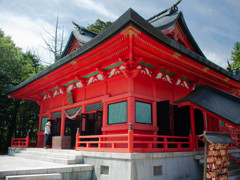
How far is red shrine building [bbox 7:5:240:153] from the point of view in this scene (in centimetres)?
675

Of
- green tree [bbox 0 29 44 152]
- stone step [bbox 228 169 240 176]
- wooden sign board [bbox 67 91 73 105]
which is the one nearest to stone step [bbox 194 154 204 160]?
stone step [bbox 228 169 240 176]

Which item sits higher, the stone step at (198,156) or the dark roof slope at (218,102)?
the dark roof slope at (218,102)

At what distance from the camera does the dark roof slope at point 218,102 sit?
6390 mm

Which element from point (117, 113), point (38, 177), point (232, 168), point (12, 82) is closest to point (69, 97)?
point (117, 113)

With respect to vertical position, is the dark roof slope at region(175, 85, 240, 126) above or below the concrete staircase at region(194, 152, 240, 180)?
above

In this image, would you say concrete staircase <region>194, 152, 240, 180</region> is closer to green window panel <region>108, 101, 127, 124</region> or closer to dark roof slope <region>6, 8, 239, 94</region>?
green window panel <region>108, 101, 127, 124</region>

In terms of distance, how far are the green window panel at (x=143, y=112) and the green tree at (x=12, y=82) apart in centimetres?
1132

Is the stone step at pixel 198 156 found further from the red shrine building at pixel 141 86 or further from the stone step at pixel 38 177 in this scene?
the stone step at pixel 38 177

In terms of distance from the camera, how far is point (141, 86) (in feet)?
27.9

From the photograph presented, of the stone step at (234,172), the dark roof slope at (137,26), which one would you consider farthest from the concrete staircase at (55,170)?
the stone step at (234,172)

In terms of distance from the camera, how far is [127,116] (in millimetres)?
7840

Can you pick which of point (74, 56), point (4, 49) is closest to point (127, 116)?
point (74, 56)

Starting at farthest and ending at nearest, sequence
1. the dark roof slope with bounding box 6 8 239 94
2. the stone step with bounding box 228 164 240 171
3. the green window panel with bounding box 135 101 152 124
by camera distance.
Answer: the stone step with bounding box 228 164 240 171
the green window panel with bounding box 135 101 152 124
the dark roof slope with bounding box 6 8 239 94

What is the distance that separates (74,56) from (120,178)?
499 cm
